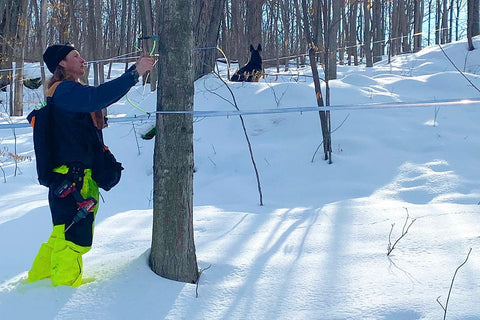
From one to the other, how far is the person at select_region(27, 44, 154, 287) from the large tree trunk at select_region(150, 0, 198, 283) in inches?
6.4

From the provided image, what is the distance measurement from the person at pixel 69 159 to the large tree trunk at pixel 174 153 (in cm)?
16

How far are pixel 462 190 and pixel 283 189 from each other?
2.02 meters

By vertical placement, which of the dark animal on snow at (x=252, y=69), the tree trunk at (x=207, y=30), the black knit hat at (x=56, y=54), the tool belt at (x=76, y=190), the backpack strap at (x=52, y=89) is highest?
the tree trunk at (x=207, y=30)

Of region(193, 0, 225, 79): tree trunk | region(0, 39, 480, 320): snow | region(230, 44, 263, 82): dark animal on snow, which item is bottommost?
region(0, 39, 480, 320): snow

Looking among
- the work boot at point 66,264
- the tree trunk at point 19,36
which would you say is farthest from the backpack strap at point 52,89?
the tree trunk at point 19,36

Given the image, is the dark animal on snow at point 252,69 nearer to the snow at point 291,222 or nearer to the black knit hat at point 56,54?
the snow at point 291,222

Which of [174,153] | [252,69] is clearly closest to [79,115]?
[174,153]

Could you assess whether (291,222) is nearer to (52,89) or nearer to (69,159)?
(69,159)

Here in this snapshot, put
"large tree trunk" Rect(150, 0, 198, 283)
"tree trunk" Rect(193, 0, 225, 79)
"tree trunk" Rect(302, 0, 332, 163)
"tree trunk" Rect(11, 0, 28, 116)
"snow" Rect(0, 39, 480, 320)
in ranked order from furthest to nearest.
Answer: "tree trunk" Rect(11, 0, 28, 116), "tree trunk" Rect(193, 0, 225, 79), "tree trunk" Rect(302, 0, 332, 163), "large tree trunk" Rect(150, 0, 198, 283), "snow" Rect(0, 39, 480, 320)

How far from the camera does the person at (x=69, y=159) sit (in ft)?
8.04

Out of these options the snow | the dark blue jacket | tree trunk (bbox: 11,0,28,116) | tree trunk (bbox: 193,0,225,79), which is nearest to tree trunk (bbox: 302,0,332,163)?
the snow

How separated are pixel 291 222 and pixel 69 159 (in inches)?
77.2

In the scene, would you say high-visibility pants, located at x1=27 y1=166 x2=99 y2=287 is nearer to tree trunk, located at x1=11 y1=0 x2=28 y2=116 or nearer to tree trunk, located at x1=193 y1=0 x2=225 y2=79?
tree trunk, located at x1=193 y1=0 x2=225 y2=79

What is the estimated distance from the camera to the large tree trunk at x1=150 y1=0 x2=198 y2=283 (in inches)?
101
